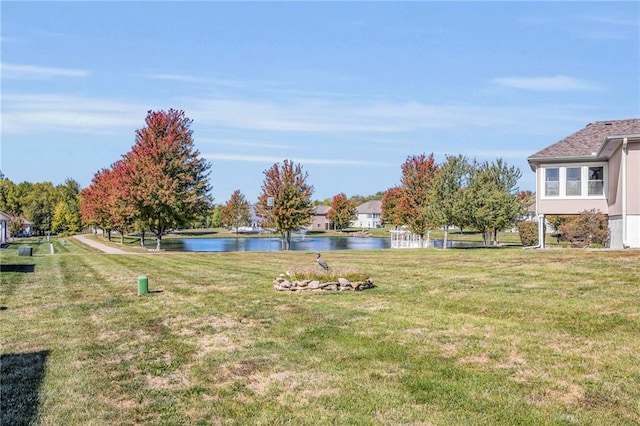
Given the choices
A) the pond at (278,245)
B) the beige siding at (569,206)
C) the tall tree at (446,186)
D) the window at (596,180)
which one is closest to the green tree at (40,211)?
the pond at (278,245)

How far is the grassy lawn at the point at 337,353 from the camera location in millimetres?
6027

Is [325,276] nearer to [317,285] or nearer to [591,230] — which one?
[317,285]

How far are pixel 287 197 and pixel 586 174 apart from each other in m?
22.5

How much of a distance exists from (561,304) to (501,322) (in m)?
2.06

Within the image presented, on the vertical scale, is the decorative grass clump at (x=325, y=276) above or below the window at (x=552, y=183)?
below

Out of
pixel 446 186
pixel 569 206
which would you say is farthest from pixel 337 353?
pixel 446 186

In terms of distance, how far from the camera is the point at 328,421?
5711 millimetres

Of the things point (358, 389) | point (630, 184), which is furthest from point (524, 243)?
point (358, 389)

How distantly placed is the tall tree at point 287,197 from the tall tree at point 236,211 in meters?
62.1

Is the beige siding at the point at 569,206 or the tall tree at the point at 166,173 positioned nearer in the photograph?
the beige siding at the point at 569,206

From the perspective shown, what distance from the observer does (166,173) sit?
37750 mm

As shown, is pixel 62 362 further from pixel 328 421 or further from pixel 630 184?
pixel 630 184

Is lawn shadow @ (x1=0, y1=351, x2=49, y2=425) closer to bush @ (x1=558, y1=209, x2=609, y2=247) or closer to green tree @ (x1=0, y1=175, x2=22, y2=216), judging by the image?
bush @ (x1=558, y1=209, x2=609, y2=247)

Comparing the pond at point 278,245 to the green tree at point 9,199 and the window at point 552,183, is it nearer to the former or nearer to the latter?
the window at point 552,183
